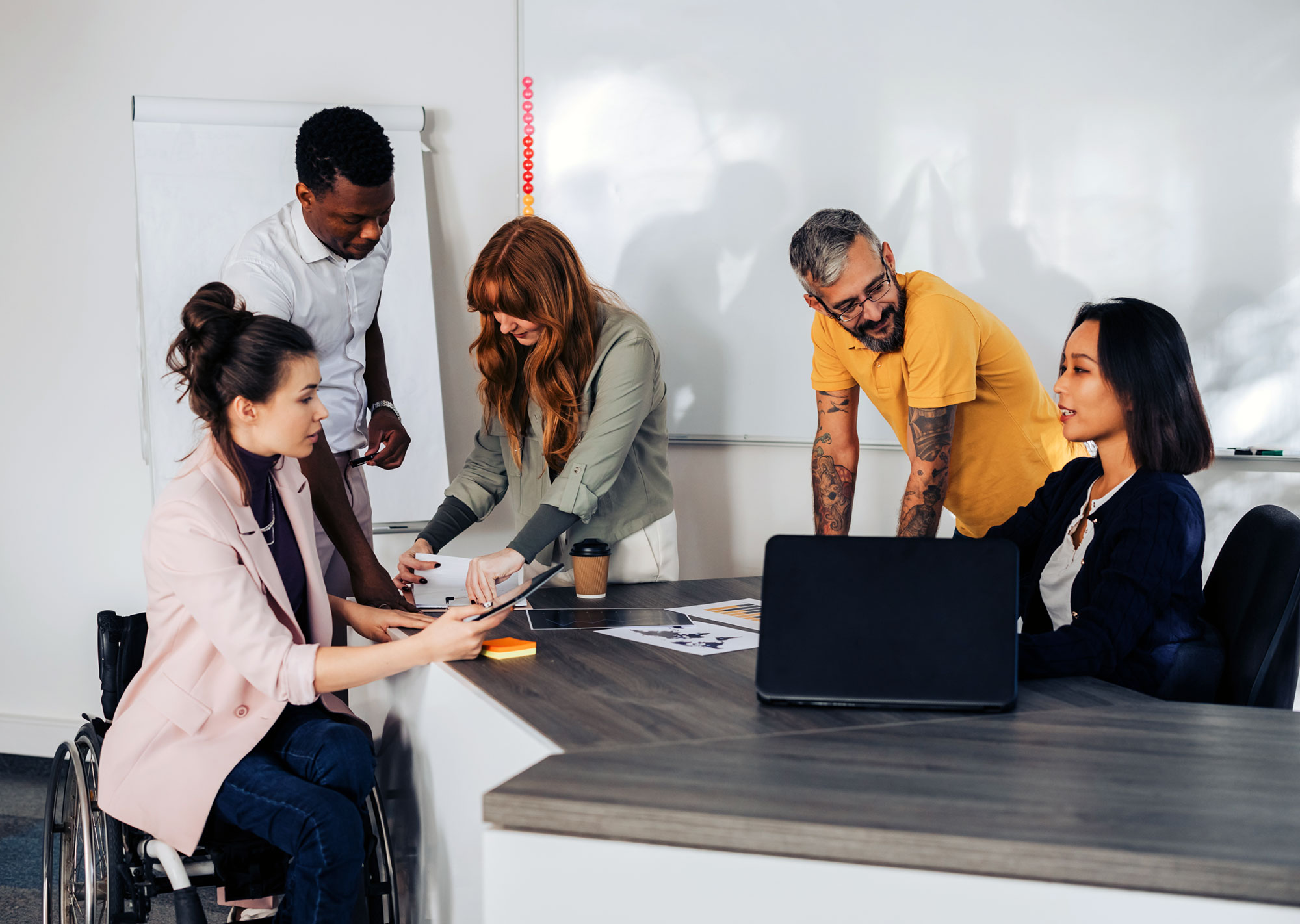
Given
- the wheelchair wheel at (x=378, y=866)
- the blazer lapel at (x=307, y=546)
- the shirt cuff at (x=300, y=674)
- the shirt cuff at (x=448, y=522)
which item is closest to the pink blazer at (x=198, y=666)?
the shirt cuff at (x=300, y=674)

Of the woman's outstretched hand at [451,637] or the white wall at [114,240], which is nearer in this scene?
the woman's outstretched hand at [451,637]

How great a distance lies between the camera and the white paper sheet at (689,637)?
4.96 ft

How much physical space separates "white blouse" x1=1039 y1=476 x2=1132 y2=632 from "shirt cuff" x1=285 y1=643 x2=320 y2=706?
3.83 ft

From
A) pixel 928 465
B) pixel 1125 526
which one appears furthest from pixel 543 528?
pixel 1125 526

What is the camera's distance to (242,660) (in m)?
1.41

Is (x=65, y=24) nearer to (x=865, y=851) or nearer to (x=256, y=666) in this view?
(x=256, y=666)

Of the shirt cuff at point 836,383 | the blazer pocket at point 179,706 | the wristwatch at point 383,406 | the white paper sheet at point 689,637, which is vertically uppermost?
the shirt cuff at point 836,383

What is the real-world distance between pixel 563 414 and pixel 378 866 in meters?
0.92

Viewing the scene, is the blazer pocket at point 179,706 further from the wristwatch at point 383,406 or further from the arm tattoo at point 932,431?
the arm tattoo at point 932,431

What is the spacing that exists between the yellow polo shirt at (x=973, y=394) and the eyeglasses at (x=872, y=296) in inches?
2.7

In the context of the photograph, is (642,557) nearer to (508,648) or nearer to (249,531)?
(508,648)

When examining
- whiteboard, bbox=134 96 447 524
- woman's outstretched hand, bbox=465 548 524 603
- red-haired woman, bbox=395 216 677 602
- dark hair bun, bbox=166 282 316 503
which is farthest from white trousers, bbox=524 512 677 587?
whiteboard, bbox=134 96 447 524

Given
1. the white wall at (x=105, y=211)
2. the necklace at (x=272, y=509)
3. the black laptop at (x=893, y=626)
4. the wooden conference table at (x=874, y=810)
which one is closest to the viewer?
the wooden conference table at (x=874, y=810)

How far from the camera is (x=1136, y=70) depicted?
2.56 metres
